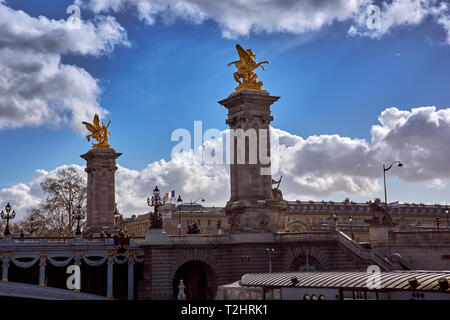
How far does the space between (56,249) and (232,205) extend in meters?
17.2

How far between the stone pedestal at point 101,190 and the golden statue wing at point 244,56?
3179cm

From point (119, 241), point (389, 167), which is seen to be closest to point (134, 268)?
point (119, 241)

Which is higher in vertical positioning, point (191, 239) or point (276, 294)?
point (191, 239)

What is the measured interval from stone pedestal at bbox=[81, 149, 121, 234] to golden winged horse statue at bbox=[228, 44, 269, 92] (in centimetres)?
3116

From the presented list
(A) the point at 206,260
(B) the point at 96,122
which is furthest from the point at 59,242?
(B) the point at 96,122

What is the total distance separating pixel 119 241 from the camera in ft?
205

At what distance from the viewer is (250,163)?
62.2 m

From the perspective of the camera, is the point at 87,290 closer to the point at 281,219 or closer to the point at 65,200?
the point at 281,219

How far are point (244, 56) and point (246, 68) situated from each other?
4.07 feet

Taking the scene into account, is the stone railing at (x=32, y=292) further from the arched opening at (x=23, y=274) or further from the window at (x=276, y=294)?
the window at (x=276, y=294)

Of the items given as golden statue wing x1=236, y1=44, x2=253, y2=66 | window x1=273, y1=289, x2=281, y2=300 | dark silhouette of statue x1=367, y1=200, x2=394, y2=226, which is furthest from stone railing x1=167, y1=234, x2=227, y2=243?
window x1=273, y1=289, x2=281, y2=300

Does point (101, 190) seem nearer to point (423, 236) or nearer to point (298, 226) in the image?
point (423, 236)

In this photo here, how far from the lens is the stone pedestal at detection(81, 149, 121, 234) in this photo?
8788cm
